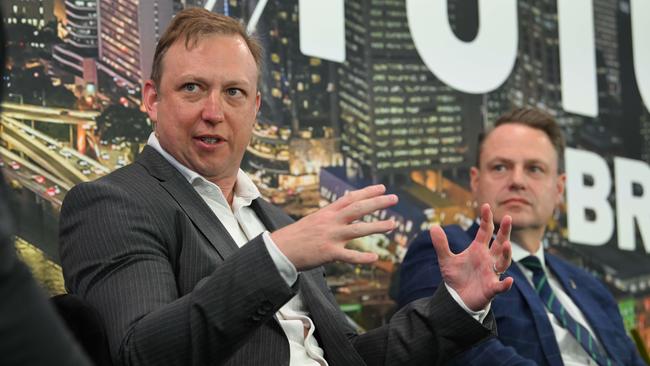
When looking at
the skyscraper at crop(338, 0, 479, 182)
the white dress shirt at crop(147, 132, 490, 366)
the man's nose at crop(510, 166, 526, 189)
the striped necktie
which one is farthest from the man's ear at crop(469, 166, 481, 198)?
the white dress shirt at crop(147, 132, 490, 366)

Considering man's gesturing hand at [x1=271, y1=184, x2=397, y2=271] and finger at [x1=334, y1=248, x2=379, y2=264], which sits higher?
man's gesturing hand at [x1=271, y1=184, x2=397, y2=271]

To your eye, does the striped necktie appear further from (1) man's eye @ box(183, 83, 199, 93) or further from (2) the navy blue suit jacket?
(1) man's eye @ box(183, 83, 199, 93)

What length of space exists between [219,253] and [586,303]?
173 cm

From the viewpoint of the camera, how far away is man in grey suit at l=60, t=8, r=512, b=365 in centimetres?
174

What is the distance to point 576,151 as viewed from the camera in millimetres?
4211

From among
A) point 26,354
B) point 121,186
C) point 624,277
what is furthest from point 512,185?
point 26,354

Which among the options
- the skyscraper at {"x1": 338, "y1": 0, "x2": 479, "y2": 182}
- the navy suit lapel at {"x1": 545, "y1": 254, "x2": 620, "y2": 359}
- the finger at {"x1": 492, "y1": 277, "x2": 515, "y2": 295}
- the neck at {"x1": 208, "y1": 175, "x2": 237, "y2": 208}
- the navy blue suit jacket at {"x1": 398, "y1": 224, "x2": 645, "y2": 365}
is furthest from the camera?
the skyscraper at {"x1": 338, "y1": 0, "x2": 479, "y2": 182}

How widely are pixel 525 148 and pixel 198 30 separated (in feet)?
4.99

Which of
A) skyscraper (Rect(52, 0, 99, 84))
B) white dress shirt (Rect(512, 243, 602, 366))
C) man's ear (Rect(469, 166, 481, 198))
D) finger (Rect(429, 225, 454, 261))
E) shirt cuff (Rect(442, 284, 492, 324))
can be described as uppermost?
skyscraper (Rect(52, 0, 99, 84))

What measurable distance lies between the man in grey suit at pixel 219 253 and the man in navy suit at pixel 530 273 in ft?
1.96

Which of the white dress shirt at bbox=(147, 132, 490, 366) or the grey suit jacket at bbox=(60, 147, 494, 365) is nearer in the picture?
the grey suit jacket at bbox=(60, 147, 494, 365)

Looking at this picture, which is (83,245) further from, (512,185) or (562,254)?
(562,254)

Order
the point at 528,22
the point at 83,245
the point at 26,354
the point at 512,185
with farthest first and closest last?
the point at 528,22, the point at 512,185, the point at 83,245, the point at 26,354

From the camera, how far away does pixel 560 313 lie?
3148 millimetres
